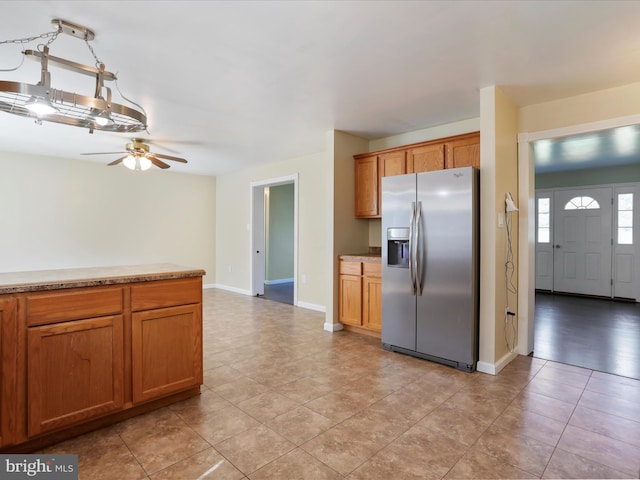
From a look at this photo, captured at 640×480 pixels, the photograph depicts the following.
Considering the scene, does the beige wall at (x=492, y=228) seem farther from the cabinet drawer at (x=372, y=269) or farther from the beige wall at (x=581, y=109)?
the cabinet drawer at (x=372, y=269)

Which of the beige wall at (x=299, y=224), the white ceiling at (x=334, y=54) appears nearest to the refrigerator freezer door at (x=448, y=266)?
the white ceiling at (x=334, y=54)

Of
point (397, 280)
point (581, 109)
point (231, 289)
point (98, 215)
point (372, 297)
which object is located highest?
point (581, 109)

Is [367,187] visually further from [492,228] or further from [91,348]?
[91,348]

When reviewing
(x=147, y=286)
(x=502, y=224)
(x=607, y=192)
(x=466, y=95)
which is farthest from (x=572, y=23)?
(x=607, y=192)

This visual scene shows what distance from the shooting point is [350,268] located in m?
4.25

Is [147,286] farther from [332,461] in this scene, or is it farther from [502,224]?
[502,224]

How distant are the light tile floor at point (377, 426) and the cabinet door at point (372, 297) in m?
0.67

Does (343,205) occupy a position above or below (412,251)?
above

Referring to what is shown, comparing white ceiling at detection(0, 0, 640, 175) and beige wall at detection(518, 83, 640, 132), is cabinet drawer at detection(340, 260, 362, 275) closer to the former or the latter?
white ceiling at detection(0, 0, 640, 175)

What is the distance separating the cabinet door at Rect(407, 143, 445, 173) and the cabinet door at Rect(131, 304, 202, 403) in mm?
2799

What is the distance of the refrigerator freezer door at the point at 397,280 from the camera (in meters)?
3.41

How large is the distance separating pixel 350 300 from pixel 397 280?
3.04 ft

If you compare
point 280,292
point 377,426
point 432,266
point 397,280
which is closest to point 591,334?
point 432,266

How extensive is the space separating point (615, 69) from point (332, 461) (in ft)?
11.4
